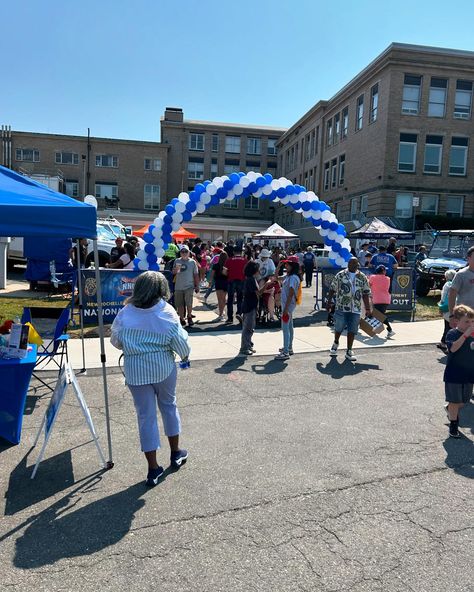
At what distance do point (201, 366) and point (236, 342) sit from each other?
76.0 inches

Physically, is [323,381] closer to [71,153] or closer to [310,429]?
[310,429]

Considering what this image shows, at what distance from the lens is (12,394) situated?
176 inches

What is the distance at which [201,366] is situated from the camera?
7645 mm

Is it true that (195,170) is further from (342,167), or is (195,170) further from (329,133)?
(342,167)

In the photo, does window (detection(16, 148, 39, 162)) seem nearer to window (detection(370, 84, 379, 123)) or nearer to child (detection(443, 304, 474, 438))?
window (detection(370, 84, 379, 123))

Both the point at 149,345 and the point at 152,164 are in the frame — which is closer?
the point at 149,345

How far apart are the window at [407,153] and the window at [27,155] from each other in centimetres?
4275

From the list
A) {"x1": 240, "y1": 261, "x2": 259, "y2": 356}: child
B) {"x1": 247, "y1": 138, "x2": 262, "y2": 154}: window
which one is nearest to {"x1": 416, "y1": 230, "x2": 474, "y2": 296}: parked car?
{"x1": 240, "y1": 261, "x2": 259, "y2": 356}: child

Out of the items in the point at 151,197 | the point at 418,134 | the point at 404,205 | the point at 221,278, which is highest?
the point at 418,134

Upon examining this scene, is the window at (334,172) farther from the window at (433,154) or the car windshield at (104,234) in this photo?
the car windshield at (104,234)

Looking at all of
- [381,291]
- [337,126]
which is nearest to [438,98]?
[337,126]

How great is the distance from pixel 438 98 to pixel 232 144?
34543 mm

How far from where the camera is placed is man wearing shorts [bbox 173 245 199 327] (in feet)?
35.3

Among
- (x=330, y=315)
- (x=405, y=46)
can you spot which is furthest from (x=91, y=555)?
(x=405, y=46)
